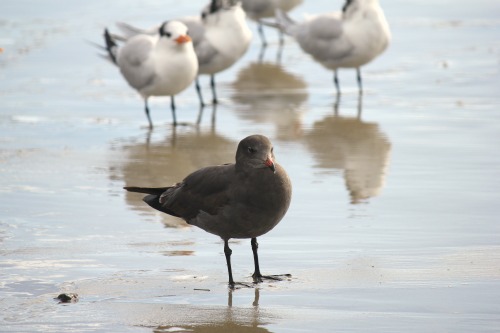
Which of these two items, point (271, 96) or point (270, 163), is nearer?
point (270, 163)

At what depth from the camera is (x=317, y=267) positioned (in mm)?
6180

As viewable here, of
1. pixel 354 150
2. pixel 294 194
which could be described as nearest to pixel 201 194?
pixel 294 194

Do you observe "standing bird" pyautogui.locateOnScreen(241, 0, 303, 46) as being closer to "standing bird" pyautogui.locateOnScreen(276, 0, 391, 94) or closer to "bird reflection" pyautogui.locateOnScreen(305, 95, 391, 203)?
"standing bird" pyautogui.locateOnScreen(276, 0, 391, 94)

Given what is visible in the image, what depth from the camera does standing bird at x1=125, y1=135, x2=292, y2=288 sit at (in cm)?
580

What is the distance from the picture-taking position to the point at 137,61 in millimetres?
11555

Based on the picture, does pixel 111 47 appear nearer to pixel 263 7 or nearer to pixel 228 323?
pixel 263 7

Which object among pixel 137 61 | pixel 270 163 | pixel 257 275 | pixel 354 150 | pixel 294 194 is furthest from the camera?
pixel 137 61

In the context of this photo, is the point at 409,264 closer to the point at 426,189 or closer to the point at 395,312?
the point at 395,312

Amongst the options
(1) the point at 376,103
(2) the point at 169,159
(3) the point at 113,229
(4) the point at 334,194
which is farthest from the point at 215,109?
(3) the point at 113,229

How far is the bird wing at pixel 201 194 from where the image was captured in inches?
236

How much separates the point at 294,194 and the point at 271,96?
14.8 feet

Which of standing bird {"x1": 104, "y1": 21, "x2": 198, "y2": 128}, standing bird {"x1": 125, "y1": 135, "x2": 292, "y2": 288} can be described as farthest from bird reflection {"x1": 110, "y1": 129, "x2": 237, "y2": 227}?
standing bird {"x1": 125, "y1": 135, "x2": 292, "y2": 288}

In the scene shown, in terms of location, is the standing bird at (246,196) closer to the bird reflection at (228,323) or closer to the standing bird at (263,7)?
the bird reflection at (228,323)

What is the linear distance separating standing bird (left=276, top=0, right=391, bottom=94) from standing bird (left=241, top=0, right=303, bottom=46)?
11.5ft
